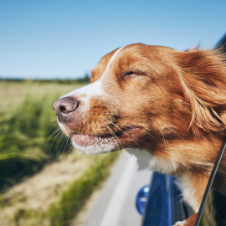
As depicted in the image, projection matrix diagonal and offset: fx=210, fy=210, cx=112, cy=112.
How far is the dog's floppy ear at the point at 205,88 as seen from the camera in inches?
58.1

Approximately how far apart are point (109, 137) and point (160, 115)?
0.41 metres

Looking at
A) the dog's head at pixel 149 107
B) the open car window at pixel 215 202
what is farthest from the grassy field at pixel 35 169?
the open car window at pixel 215 202

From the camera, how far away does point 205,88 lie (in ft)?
5.13

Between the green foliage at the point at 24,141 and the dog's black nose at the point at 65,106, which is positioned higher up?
the dog's black nose at the point at 65,106

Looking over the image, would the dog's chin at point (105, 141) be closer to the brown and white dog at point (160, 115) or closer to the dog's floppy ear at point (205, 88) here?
the brown and white dog at point (160, 115)

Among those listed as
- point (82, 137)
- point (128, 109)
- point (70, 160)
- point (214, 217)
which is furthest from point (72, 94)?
point (70, 160)

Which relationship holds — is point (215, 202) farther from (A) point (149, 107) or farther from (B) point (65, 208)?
(B) point (65, 208)

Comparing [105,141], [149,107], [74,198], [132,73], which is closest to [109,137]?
[105,141]

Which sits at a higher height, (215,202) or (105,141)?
(215,202)

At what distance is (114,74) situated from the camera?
177 cm

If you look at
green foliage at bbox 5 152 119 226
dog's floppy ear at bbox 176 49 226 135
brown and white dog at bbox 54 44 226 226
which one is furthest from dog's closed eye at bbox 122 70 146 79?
green foliage at bbox 5 152 119 226

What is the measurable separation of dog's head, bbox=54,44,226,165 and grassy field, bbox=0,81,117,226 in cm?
80

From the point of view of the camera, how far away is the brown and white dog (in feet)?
4.86

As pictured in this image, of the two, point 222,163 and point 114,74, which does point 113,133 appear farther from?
point 222,163
